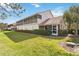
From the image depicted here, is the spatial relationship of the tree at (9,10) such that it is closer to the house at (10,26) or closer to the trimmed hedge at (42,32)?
the house at (10,26)

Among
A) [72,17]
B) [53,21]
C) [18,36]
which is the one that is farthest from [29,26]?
[72,17]

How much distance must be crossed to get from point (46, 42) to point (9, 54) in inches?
15.6

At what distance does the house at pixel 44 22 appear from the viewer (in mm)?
2764

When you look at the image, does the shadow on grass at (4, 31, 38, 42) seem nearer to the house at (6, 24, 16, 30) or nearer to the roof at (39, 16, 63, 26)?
the house at (6, 24, 16, 30)

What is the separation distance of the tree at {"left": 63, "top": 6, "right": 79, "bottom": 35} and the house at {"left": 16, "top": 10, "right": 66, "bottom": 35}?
0.05 meters

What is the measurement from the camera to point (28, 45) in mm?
2760

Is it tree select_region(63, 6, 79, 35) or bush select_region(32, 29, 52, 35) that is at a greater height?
tree select_region(63, 6, 79, 35)

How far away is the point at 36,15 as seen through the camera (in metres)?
2.78

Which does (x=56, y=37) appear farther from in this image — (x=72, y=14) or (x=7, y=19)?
(x=7, y=19)

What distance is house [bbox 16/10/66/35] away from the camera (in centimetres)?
276

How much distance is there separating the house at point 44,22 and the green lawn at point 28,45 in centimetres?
9

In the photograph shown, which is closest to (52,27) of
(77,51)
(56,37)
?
(56,37)

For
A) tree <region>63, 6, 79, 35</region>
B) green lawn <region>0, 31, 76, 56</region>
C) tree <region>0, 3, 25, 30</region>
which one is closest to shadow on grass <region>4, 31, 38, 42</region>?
green lawn <region>0, 31, 76, 56</region>

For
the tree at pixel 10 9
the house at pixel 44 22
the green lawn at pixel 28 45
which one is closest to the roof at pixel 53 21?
the house at pixel 44 22
